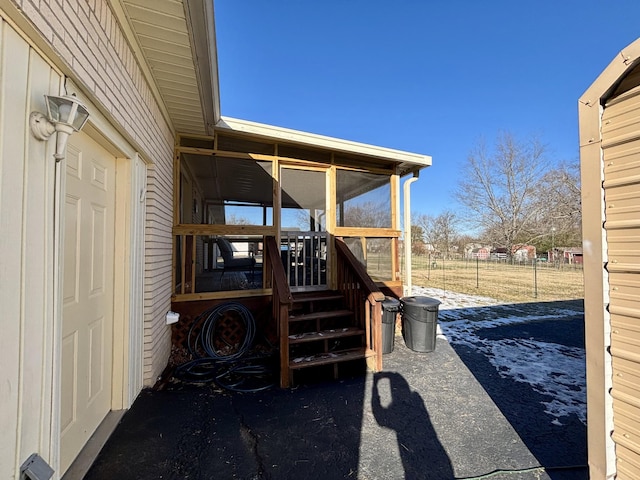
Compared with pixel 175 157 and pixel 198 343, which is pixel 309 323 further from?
pixel 175 157

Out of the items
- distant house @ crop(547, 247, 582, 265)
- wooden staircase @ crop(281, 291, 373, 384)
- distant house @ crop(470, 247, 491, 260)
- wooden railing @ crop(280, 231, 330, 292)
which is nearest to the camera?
wooden staircase @ crop(281, 291, 373, 384)

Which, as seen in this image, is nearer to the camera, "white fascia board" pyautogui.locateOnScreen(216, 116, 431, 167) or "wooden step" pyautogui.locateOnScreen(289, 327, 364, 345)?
"wooden step" pyautogui.locateOnScreen(289, 327, 364, 345)

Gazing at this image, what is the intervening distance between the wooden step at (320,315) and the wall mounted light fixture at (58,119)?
8.96 ft

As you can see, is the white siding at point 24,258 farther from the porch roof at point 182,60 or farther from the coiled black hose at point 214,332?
the coiled black hose at point 214,332

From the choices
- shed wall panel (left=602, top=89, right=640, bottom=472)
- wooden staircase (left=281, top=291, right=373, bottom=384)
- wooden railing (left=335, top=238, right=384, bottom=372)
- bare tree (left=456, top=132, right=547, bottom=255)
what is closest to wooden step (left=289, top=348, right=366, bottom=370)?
wooden staircase (left=281, top=291, right=373, bottom=384)

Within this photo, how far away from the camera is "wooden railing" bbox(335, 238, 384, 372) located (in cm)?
334

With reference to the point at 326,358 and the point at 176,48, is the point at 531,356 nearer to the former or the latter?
the point at 326,358

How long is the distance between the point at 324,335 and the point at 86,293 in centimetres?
237

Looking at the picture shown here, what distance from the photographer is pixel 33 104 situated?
A: 44.4 inches

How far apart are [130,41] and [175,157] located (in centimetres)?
183

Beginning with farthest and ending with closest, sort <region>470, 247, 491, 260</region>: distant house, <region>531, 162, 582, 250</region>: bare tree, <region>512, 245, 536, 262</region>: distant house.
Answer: <region>470, 247, 491, 260</region>: distant house
<region>512, 245, 536, 262</region>: distant house
<region>531, 162, 582, 250</region>: bare tree

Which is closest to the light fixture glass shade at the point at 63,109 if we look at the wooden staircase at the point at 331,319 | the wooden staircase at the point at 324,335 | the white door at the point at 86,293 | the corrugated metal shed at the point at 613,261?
the white door at the point at 86,293

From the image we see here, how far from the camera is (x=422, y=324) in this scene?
3.94 meters

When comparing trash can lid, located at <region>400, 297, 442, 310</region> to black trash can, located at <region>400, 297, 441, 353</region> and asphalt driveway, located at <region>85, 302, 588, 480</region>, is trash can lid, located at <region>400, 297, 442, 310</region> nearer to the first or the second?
black trash can, located at <region>400, 297, 441, 353</region>
